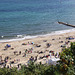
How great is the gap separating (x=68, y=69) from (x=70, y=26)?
113 ft

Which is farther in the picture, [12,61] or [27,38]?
[27,38]

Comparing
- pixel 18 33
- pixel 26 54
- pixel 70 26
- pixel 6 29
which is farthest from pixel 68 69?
pixel 70 26

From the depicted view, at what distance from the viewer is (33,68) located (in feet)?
40.0

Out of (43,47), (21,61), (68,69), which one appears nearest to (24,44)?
(43,47)

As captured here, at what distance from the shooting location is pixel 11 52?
24156mm

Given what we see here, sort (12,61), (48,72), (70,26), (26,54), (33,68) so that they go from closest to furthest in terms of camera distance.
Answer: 1. (48,72)
2. (33,68)
3. (12,61)
4. (26,54)
5. (70,26)

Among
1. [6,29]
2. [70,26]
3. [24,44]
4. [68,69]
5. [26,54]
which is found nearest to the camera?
[68,69]

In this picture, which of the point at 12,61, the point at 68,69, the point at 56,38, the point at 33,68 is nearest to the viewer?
the point at 68,69

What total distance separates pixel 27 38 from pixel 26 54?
9.28m

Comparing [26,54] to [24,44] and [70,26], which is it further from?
[70,26]

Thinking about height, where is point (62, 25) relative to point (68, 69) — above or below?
below

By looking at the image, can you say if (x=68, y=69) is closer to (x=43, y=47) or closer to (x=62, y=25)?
(x=43, y=47)

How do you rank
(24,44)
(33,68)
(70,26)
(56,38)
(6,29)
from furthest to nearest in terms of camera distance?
(70,26), (6,29), (56,38), (24,44), (33,68)

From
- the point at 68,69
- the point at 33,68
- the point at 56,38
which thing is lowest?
the point at 56,38
